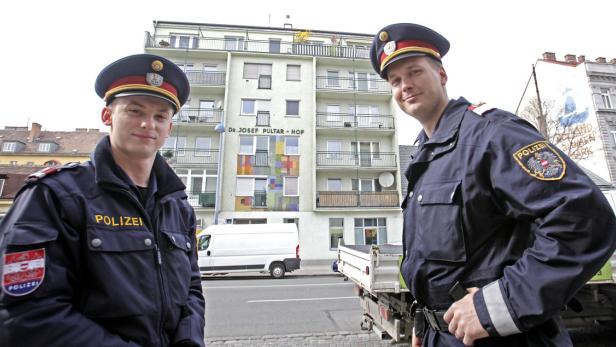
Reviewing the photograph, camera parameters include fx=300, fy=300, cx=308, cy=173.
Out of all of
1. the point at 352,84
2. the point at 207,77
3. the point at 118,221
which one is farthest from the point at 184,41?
the point at 118,221

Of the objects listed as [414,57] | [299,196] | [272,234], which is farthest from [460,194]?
[299,196]

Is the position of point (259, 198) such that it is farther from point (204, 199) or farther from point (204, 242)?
point (204, 242)

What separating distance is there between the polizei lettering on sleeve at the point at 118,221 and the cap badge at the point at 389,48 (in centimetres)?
163

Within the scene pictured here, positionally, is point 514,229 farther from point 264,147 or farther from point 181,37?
point 181,37

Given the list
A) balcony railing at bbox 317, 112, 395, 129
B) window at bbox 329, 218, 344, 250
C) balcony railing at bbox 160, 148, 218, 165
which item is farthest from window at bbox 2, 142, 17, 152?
window at bbox 329, 218, 344, 250

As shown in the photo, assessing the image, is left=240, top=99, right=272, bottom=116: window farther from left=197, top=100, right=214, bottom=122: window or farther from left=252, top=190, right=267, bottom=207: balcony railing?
left=252, top=190, right=267, bottom=207: balcony railing

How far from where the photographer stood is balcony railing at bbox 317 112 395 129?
70.7 ft

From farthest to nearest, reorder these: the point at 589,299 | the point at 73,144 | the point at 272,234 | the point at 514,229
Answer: the point at 73,144, the point at 272,234, the point at 589,299, the point at 514,229

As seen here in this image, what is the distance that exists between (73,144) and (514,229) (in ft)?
162

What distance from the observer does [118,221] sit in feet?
4.60

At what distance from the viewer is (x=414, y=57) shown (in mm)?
1700

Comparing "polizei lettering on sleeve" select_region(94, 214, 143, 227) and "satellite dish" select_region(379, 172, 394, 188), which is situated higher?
"satellite dish" select_region(379, 172, 394, 188)

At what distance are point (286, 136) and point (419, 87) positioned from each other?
19.5 m

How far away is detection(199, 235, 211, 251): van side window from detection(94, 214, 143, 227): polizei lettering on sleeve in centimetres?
1241
